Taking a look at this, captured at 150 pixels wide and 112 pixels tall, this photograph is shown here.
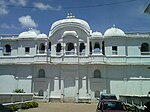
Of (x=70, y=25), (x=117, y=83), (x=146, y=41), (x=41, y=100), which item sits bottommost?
(x=41, y=100)

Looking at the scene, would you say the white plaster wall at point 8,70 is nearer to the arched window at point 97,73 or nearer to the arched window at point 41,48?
the arched window at point 41,48

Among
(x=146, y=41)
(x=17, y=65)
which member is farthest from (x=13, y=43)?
(x=146, y=41)

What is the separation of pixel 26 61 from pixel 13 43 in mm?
4768

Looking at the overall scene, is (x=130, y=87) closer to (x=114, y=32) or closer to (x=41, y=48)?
(x=114, y=32)

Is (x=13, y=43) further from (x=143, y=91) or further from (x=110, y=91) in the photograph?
(x=143, y=91)

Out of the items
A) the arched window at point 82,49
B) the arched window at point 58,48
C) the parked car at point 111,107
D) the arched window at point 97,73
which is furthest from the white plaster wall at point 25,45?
the parked car at point 111,107

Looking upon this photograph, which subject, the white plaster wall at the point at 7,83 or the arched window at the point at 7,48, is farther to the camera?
the arched window at the point at 7,48

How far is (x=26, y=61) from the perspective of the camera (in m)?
44.4

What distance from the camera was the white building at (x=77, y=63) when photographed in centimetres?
4219

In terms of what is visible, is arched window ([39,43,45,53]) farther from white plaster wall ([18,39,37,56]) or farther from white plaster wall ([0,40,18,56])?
white plaster wall ([0,40,18,56])

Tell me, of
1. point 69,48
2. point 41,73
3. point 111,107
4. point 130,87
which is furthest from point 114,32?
point 111,107

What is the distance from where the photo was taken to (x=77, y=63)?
42.3 m

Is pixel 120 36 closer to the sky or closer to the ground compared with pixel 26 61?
closer to the sky

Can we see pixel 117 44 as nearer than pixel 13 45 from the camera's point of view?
Yes
